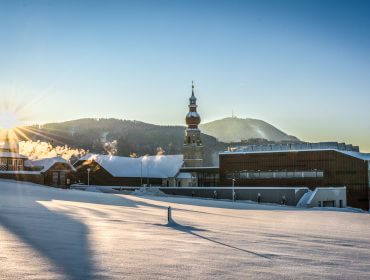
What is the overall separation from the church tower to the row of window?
67.8 feet

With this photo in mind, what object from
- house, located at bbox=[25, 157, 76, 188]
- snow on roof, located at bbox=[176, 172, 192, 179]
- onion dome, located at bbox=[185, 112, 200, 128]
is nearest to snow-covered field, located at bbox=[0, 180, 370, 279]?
house, located at bbox=[25, 157, 76, 188]

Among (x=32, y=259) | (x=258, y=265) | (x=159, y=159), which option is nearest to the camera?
(x=32, y=259)

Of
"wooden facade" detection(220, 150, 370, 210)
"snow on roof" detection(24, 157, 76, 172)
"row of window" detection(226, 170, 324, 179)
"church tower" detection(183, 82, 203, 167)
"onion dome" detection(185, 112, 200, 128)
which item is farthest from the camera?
"onion dome" detection(185, 112, 200, 128)

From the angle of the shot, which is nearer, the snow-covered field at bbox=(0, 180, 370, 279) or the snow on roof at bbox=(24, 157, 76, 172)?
the snow-covered field at bbox=(0, 180, 370, 279)

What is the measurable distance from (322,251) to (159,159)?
8928 centimetres

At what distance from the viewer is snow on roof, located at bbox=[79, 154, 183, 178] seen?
92.8m

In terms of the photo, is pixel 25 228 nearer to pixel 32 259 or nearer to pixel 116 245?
pixel 116 245

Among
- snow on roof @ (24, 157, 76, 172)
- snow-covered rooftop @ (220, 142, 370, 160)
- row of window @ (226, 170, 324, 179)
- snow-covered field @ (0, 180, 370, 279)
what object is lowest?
snow-covered field @ (0, 180, 370, 279)

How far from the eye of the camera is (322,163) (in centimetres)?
6925

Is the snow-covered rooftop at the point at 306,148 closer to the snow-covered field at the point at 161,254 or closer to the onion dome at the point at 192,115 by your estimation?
the onion dome at the point at 192,115

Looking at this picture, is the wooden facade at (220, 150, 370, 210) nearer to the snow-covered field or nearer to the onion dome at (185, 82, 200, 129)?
the onion dome at (185, 82, 200, 129)

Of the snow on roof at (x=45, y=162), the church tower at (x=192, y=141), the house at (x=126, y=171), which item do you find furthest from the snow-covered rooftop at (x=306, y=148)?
the snow on roof at (x=45, y=162)

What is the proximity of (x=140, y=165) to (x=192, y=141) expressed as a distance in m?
12.3

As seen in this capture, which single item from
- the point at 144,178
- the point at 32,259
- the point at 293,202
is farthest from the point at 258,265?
the point at 144,178
